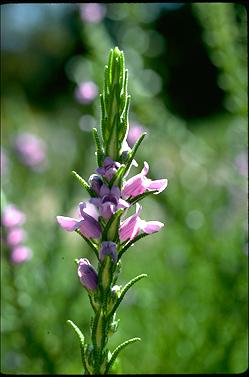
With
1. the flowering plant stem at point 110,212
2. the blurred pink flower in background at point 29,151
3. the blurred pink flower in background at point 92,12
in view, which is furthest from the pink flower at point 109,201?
the blurred pink flower in background at point 29,151

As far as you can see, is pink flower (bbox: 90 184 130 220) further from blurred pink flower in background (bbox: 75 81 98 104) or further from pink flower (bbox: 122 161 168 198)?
blurred pink flower in background (bbox: 75 81 98 104)

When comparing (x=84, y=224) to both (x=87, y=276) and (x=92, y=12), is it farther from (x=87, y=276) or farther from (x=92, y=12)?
(x=92, y=12)

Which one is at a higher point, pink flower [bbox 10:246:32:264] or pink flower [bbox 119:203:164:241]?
pink flower [bbox 119:203:164:241]

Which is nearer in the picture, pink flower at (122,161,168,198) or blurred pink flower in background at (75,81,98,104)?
pink flower at (122,161,168,198)

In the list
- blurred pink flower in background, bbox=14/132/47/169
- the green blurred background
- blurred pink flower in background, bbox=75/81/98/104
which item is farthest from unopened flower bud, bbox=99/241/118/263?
blurred pink flower in background, bbox=14/132/47/169

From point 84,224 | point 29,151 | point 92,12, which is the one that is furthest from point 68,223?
point 29,151

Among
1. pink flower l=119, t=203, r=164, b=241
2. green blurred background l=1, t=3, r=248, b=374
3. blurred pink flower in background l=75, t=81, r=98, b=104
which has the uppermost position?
pink flower l=119, t=203, r=164, b=241

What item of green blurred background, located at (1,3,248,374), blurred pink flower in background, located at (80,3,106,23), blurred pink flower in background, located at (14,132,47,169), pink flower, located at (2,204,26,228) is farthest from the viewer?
blurred pink flower in background, located at (14,132,47,169)
